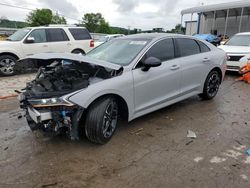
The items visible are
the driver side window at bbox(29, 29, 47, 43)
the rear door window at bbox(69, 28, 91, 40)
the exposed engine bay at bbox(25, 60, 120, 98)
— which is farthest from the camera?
the rear door window at bbox(69, 28, 91, 40)

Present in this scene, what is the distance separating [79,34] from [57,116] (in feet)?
26.6

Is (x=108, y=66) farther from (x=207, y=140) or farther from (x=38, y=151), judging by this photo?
(x=207, y=140)

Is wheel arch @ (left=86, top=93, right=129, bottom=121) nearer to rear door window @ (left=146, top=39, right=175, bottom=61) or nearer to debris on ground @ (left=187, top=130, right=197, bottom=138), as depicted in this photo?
rear door window @ (left=146, top=39, right=175, bottom=61)

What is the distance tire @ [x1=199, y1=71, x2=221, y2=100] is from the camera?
549 cm

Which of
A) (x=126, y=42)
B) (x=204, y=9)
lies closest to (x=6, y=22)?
(x=204, y=9)

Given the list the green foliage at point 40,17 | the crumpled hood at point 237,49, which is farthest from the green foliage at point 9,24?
the crumpled hood at point 237,49

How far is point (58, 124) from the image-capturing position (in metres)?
3.18

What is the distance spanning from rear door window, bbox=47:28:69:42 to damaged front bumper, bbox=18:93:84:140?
7.22 metres

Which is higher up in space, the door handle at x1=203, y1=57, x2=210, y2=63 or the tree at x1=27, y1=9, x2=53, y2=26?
the tree at x1=27, y1=9, x2=53, y2=26

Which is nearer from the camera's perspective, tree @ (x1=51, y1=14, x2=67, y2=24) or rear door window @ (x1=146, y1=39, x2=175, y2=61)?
rear door window @ (x1=146, y1=39, x2=175, y2=61)

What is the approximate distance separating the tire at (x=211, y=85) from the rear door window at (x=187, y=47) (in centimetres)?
73

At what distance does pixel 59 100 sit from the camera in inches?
121

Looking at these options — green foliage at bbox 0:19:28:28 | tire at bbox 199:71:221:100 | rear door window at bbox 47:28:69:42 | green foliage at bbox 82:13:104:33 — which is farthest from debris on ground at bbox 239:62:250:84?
green foliage at bbox 82:13:104:33

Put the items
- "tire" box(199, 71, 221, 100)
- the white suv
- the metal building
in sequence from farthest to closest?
1. the metal building
2. the white suv
3. "tire" box(199, 71, 221, 100)
